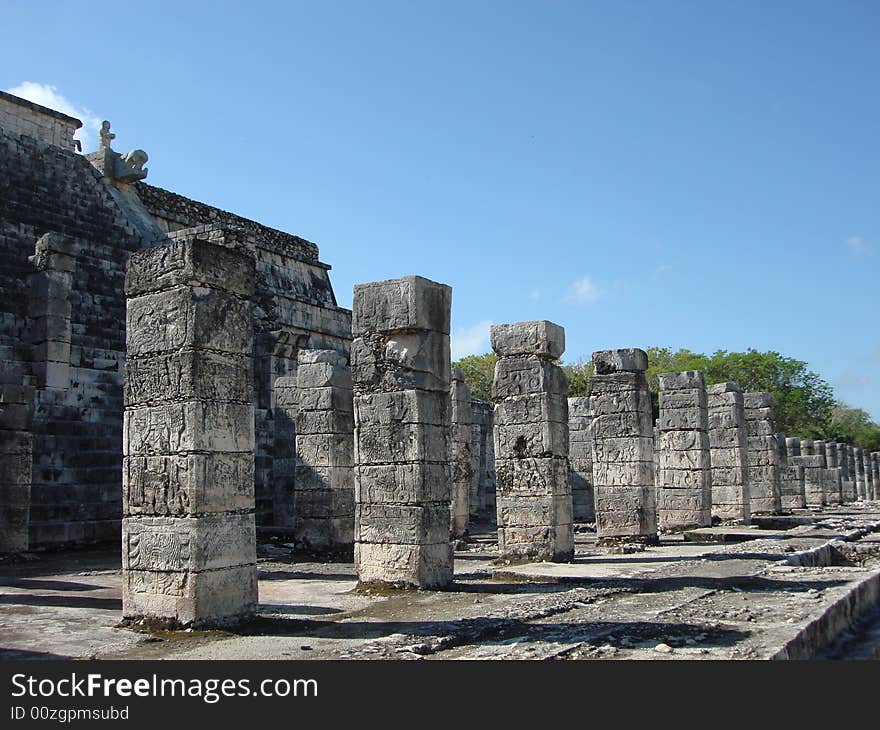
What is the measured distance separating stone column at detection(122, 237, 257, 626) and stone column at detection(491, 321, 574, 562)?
17.6ft

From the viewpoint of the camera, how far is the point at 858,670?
16.4 ft

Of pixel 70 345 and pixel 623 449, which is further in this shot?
pixel 70 345

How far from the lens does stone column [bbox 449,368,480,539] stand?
16.6 metres

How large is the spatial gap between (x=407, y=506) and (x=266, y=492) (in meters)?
9.53

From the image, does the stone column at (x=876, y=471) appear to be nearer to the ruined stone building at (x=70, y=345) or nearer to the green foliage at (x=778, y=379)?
the green foliage at (x=778, y=379)

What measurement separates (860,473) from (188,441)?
1713 inches

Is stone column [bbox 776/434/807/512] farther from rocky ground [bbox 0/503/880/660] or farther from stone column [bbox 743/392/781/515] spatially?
rocky ground [bbox 0/503/880/660]

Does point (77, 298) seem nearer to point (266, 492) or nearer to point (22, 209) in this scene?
point (22, 209)

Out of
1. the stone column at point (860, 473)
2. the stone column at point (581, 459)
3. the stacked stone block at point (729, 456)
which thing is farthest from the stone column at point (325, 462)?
the stone column at point (860, 473)

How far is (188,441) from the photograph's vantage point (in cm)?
739

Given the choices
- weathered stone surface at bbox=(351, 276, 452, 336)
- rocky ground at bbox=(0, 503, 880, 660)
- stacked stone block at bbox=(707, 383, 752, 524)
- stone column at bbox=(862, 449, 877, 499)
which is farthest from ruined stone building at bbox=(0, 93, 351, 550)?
stone column at bbox=(862, 449, 877, 499)

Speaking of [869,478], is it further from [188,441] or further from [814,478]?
[188,441]

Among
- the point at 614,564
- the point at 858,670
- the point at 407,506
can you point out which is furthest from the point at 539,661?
the point at 614,564

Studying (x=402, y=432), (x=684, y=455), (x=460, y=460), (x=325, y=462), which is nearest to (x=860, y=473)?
(x=684, y=455)
